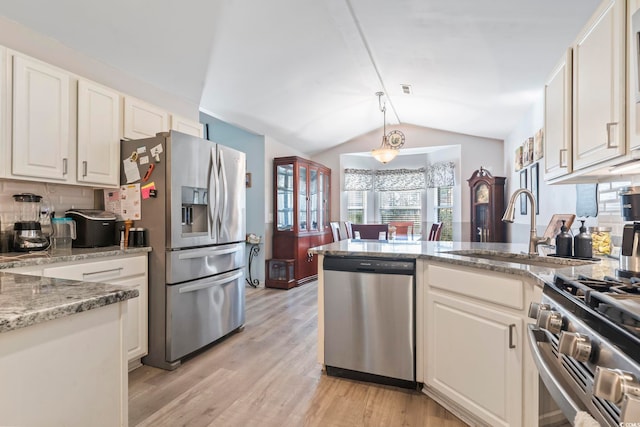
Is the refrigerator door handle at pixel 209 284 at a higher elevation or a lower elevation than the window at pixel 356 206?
lower

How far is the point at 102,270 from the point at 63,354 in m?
1.49

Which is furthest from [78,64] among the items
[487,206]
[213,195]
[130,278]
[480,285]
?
[487,206]

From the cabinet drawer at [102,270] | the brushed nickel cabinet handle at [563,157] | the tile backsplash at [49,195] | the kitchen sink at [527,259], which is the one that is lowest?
the cabinet drawer at [102,270]

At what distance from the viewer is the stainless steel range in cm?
61

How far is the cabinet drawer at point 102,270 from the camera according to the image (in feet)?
6.18

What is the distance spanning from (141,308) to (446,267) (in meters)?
2.10

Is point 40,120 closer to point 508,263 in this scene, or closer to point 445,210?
point 508,263

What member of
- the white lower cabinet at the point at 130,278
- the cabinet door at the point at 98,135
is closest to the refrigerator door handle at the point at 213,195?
the white lower cabinet at the point at 130,278

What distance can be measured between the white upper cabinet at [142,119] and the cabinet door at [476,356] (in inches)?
101

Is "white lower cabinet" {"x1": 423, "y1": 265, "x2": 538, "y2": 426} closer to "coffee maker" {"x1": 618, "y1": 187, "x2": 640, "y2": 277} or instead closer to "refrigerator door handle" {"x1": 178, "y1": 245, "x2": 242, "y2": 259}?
"coffee maker" {"x1": 618, "y1": 187, "x2": 640, "y2": 277}

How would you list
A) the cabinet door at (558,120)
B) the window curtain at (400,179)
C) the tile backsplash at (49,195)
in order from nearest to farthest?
the cabinet door at (558,120), the tile backsplash at (49,195), the window curtain at (400,179)

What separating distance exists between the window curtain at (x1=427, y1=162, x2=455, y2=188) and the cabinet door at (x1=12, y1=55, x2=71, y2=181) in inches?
225

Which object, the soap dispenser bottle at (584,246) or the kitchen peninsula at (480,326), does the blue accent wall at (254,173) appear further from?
the soap dispenser bottle at (584,246)

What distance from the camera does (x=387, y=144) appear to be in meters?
4.69
